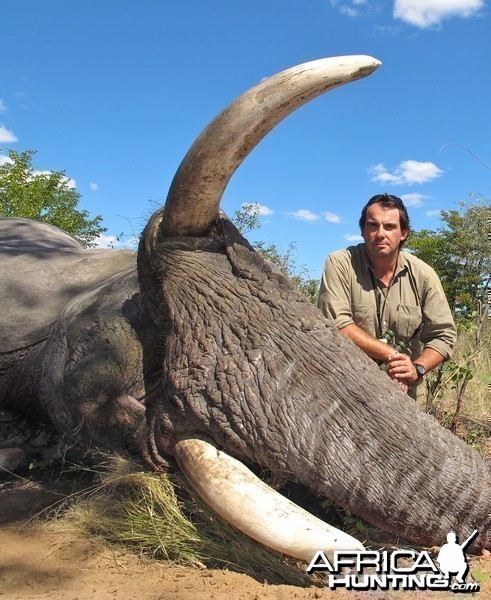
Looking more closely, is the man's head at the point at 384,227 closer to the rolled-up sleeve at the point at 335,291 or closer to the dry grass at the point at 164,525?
the rolled-up sleeve at the point at 335,291

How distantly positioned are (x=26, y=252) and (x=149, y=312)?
2073 millimetres

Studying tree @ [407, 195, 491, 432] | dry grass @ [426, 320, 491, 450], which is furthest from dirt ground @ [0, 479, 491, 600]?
tree @ [407, 195, 491, 432]

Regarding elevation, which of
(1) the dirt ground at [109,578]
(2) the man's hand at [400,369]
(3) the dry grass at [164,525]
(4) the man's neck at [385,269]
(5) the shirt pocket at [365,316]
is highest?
(4) the man's neck at [385,269]

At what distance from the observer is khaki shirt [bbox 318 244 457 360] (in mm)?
4625

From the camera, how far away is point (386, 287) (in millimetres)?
4684

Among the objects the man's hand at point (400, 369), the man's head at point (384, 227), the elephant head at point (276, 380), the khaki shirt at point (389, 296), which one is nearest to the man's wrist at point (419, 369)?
the man's hand at point (400, 369)

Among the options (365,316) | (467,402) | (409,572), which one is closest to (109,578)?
(409,572)

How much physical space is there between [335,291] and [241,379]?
6.44 ft

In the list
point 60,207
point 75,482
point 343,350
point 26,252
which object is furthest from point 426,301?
point 60,207

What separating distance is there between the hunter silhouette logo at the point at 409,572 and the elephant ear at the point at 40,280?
7.80ft

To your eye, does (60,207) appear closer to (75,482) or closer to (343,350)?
(75,482)

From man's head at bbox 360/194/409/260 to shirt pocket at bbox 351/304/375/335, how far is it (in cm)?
36

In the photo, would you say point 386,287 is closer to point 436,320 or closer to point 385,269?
point 385,269

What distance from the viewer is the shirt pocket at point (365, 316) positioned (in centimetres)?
466
